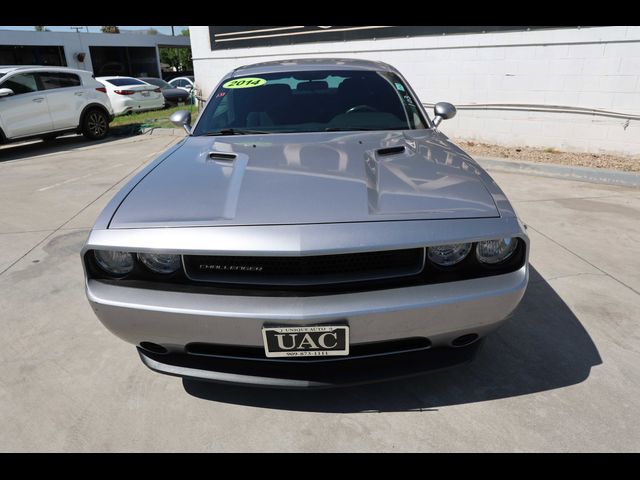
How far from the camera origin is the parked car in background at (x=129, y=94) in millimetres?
12430

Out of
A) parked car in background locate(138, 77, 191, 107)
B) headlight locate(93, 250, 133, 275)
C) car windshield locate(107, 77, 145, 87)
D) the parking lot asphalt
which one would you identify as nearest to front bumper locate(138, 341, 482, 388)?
the parking lot asphalt

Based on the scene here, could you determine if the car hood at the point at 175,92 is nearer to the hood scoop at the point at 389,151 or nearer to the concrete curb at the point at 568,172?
the concrete curb at the point at 568,172

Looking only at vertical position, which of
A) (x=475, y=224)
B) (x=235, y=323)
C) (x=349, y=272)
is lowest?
(x=235, y=323)

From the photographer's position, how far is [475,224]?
1.69 meters

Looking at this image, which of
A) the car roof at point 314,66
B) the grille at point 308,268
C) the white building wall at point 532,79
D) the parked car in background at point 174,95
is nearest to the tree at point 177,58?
the parked car in background at point 174,95

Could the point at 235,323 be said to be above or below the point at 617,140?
above

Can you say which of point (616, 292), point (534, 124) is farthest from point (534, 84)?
point (616, 292)

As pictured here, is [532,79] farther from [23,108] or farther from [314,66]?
[23,108]

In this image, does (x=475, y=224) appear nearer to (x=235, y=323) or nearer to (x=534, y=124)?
(x=235, y=323)

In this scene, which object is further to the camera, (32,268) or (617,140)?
(617,140)

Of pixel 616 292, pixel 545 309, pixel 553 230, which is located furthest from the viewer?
pixel 553 230

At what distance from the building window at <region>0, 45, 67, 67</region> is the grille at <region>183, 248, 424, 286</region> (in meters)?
34.2

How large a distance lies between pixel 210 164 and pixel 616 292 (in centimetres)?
271
